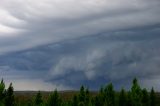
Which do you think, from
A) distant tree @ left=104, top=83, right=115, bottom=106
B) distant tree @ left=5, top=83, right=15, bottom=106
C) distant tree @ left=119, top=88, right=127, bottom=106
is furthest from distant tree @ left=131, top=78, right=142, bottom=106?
distant tree @ left=5, top=83, right=15, bottom=106

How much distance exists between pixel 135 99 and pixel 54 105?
92.1ft

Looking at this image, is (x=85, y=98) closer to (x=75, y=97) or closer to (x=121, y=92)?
(x=75, y=97)

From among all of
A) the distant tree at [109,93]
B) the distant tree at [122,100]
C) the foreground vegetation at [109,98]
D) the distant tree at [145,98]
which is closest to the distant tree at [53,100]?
the foreground vegetation at [109,98]

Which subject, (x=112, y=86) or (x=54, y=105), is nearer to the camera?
(x=54, y=105)

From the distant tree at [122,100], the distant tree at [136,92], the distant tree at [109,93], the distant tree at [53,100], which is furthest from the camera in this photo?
the distant tree at [109,93]

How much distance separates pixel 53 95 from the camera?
117m

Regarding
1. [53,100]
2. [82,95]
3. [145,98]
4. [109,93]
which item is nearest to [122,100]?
[109,93]

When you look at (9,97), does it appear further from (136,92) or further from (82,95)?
(136,92)

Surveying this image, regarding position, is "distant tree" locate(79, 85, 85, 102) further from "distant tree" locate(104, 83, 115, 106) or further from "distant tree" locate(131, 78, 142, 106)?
"distant tree" locate(131, 78, 142, 106)

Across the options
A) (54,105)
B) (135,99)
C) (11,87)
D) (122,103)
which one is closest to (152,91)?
(135,99)

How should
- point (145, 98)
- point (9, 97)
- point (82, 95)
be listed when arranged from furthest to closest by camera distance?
point (82, 95) → point (145, 98) → point (9, 97)

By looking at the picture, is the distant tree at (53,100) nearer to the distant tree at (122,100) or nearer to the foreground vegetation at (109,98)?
the foreground vegetation at (109,98)

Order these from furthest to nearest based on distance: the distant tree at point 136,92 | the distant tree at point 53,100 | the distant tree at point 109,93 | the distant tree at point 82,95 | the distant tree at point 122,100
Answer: the distant tree at point 82,95, the distant tree at point 109,93, the distant tree at point 136,92, the distant tree at point 53,100, the distant tree at point 122,100

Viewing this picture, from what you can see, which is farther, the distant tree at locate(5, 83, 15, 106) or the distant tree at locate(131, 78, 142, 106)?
the distant tree at locate(131, 78, 142, 106)
